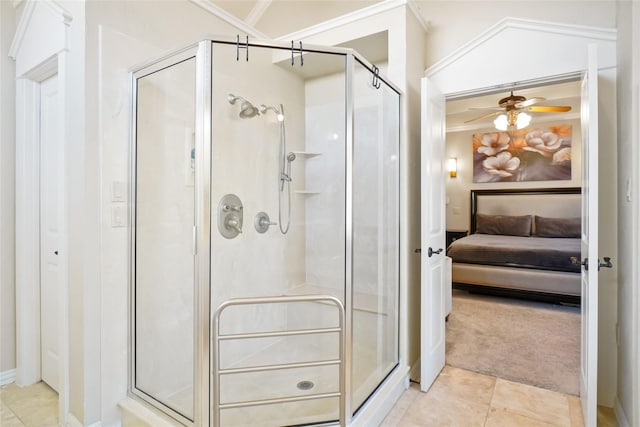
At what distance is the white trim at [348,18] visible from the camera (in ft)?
7.63

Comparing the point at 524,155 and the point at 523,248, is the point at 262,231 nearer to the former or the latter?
the point at 523,248

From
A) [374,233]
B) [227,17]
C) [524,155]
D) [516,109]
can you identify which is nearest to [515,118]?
[516,109]

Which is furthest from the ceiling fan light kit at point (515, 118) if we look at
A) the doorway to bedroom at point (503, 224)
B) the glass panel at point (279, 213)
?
the glass panel at point (279, 213)

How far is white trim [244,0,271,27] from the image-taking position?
9.23ft

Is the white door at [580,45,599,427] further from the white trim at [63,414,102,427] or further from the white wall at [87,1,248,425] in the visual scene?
the white trim at [63,414,102,427]

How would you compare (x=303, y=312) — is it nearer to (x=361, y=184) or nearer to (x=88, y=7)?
(x=361, y=184)

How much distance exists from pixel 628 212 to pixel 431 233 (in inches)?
40.6

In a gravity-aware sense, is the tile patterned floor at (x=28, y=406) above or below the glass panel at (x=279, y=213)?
below

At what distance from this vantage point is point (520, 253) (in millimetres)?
4262

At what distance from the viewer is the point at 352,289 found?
5.89 ft

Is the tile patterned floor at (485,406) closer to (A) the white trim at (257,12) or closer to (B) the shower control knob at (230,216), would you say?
(B) the shower control knob at (230,216)

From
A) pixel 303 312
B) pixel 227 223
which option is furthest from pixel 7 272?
pixel 303 312

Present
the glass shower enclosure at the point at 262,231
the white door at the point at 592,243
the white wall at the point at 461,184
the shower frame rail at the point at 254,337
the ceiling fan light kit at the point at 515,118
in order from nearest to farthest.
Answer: the shower frame rail at the point at 254,337
the glass shower enclosure at the point at 262,231
the white door at the point at 592,243
the ceiling fan light kit at the point at 515,118
the white wall at the point at 461,184

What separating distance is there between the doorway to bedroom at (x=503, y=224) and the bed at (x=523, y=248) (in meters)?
0.03
